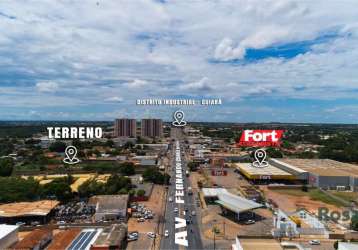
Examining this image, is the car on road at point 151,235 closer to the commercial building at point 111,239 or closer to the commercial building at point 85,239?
the commercial building at point 111,239

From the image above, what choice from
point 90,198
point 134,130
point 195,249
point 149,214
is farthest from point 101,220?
point 134,130

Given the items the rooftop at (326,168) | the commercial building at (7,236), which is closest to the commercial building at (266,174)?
the rooftop at (326,168)

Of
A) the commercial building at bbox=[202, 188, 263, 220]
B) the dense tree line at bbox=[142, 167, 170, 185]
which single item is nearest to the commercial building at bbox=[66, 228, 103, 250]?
the commercial building at bbox=[202, 188, 263, 220]

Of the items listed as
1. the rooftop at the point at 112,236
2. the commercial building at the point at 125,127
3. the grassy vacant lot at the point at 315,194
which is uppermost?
the commercial building at the point at 125,127

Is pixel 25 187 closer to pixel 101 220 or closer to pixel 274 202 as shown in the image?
pixel 101 220

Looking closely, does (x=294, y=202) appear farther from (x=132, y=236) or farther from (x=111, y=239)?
(x=111, y=239)

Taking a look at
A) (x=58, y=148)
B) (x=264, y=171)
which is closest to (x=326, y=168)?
(x=264, y=171)
